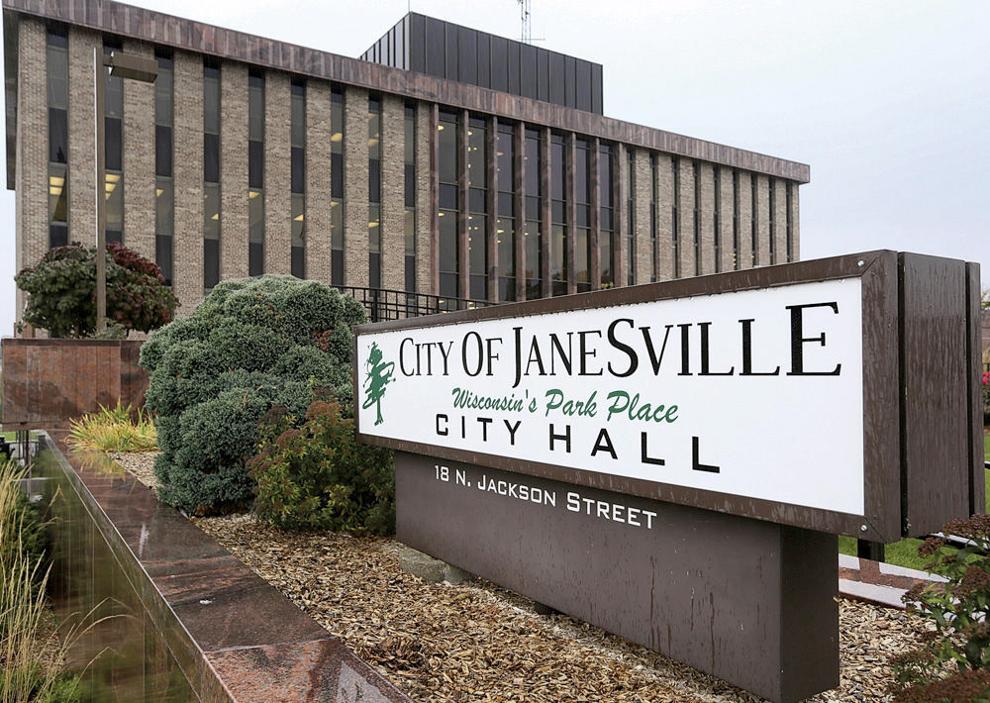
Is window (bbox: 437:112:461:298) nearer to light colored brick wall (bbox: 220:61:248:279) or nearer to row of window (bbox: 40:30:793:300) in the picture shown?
row of window (bbox: 40:30:793:300)

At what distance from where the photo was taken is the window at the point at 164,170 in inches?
1097

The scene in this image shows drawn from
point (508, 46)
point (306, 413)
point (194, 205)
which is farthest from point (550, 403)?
point (508, 46)

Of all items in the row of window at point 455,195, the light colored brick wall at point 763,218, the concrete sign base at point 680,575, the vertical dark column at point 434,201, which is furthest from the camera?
the light colored brick wall at point 763,218

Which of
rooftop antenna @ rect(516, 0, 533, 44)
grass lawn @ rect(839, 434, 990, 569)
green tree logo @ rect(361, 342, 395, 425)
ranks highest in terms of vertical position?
rooftop antenna @ rect(516, 0, 533, 44)

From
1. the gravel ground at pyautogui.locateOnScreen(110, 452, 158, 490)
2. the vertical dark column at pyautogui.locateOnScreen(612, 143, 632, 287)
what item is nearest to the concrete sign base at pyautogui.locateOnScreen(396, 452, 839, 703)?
the gravel ground at pyautogui.locateOnScreen(110, 452, 158, 490)

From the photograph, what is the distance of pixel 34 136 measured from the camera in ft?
83.7

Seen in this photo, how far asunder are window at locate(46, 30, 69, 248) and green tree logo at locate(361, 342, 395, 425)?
81.0 feet

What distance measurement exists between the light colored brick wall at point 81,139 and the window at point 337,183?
8847 millimetres

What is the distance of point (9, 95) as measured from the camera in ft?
112

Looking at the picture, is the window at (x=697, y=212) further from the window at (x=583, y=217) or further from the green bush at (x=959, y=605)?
the green bush at (x=959, y=605)

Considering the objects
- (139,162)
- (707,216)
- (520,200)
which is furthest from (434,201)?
(707,216)

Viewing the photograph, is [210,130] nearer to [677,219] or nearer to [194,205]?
[194,205]

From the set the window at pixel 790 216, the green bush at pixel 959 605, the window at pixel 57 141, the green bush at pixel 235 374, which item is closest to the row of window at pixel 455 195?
the window at pixel 57 141

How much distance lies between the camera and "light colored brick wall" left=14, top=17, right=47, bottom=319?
25.4 meters
